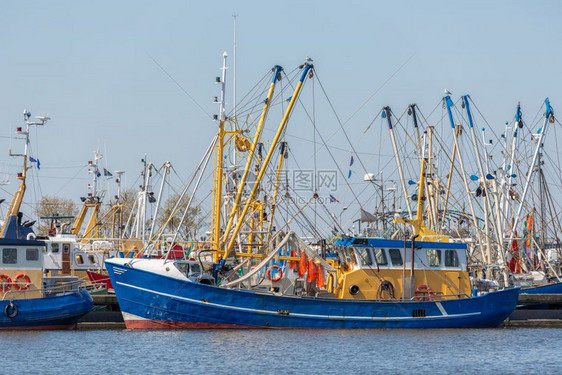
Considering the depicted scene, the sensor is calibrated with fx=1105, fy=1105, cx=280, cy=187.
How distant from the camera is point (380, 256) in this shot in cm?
4412

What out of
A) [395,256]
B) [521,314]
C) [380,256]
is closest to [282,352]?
[380,256]

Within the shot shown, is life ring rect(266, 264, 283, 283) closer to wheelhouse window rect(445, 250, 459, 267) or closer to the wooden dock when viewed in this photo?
wheelhouse window rect(445, 250, 459, 267)

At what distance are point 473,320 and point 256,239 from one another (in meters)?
22.8

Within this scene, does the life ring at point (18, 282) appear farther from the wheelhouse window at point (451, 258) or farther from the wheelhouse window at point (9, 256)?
the wheelhouse window at point (451, 258)

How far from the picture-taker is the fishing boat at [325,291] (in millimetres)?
42875

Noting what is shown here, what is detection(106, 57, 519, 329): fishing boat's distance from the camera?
42875mm

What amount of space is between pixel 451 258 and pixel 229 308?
9389mm

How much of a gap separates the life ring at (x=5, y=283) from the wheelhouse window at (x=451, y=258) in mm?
17428

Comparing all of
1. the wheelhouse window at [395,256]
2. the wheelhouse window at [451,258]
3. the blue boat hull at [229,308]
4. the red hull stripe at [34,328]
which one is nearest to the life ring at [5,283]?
the red hull stripe at [34,328]

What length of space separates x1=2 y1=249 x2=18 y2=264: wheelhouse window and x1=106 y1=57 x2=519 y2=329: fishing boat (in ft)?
12.0

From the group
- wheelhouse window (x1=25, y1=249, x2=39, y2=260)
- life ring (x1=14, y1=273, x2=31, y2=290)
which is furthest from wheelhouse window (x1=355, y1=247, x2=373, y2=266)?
life ring (x1=14, y1=273, x2=31, y2=290)

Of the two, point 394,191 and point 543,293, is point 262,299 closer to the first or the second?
point 543,293

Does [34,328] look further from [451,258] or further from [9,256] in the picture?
[451,258]

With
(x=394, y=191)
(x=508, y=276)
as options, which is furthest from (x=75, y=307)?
(x=394, y=191)
